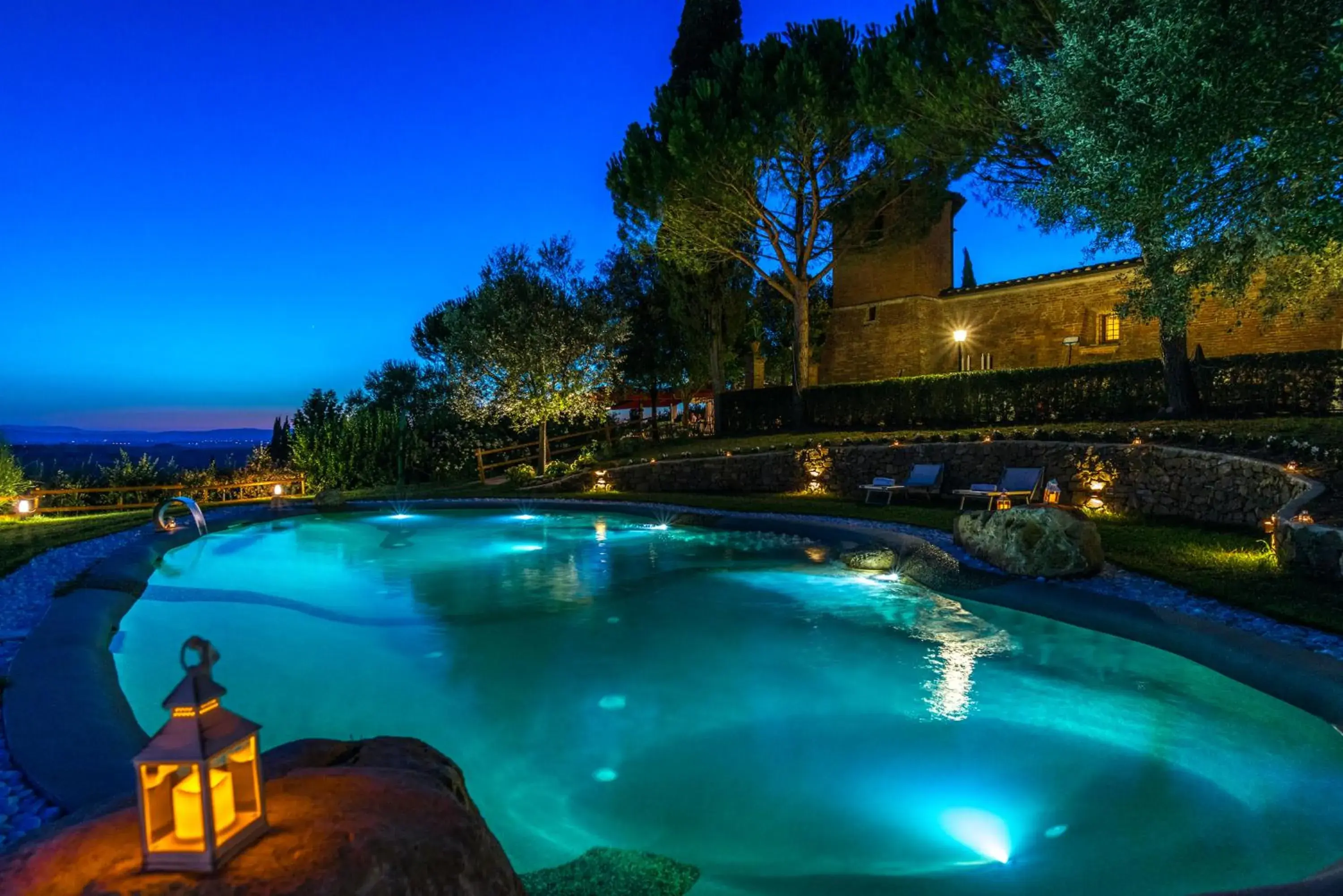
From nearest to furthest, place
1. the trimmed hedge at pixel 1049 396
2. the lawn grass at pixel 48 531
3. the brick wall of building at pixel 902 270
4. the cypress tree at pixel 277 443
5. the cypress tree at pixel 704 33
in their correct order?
the lawn grass at pixel 48 531 → the trimmed hedge at pixel 1049 396 → the cypress tree at pixel 704 33 → the brick wall of building at pixel 902 270 → the cypress tree at pixel 277 443

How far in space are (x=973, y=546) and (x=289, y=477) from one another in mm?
19176

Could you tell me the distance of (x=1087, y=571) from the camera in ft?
23.6

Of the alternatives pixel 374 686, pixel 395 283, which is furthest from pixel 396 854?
pixel 395 283

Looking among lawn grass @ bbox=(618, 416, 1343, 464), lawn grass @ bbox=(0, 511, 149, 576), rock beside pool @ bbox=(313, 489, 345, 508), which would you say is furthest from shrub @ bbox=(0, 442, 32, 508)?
lawn grass @ bbox=(618, 416, 1343, 464)

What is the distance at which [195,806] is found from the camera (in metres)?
1.44

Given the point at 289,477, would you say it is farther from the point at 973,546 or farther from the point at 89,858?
the point at 89,858

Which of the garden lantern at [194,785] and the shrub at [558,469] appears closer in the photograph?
the garden lantern at [194,785]

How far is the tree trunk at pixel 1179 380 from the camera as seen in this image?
14.4 m

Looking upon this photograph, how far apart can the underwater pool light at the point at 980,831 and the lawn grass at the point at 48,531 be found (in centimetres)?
923

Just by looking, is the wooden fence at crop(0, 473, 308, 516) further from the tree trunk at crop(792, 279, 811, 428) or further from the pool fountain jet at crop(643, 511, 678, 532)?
the tree trunk at crop(792, 279, 811, 428)

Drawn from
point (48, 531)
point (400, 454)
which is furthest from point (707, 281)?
point (48, 531)

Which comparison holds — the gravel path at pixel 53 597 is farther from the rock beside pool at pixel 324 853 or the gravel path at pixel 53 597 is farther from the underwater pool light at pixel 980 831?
the underwater pool light at pixel 980 831

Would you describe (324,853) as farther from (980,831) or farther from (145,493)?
(145,493)

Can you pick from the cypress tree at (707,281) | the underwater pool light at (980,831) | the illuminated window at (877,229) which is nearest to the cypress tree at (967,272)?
the illuminated window at (877,229)
